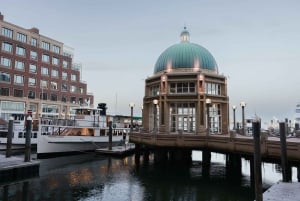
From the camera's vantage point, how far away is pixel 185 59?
42562mm

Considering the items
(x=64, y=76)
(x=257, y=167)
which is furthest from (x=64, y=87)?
(x=257, y=167)

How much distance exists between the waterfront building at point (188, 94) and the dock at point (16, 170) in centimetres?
1809

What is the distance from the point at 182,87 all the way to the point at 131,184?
68.2 feet

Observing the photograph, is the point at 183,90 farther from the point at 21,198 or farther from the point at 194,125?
the point at 21,198

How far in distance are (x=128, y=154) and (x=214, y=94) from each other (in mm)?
16817

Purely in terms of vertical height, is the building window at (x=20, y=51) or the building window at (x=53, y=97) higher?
the building window at (x=20, y=51)

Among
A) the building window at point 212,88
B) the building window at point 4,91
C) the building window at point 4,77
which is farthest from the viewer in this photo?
the building window at point 4,77

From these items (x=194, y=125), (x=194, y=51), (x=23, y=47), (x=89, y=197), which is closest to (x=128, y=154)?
(x=194, y=125)

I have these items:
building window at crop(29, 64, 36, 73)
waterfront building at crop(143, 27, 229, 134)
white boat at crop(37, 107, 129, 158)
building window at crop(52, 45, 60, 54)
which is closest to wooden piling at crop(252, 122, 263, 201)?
waterfront building at crop(143, 27, 229, 134)

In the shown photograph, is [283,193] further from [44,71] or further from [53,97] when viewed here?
[44,71]

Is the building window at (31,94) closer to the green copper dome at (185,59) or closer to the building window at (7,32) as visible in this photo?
the building window at (7,32)

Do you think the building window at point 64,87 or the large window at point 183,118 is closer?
the large window at point 183,118

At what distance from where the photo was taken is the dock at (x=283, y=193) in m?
13.8

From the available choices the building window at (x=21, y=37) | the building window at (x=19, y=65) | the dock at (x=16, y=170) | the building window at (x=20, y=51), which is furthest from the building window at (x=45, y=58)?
the dock at (x=16, y=170)
